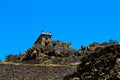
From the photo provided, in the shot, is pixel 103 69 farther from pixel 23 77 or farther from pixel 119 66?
pixel 23 77

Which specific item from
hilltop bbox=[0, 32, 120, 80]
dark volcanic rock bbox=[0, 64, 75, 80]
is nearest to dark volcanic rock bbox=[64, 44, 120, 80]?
hilltop bbox=[0, 32, 120, 80]

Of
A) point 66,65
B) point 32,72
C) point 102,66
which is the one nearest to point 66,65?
point 66,65

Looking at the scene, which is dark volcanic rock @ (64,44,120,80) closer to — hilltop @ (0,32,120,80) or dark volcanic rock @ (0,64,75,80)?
hilltop @ (0,32,120,80)

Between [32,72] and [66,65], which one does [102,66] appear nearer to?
[32,72]

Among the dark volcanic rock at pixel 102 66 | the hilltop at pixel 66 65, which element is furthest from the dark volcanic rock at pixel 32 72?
the dark volcanic rock at pixel 102 66

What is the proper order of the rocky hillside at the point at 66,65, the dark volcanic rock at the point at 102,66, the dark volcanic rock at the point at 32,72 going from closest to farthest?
1. the dark volcanic rock at the point at 102,66
2. the rocky hillside at the point at 66,65
3. the dark volcanic rock at the point at 32,72

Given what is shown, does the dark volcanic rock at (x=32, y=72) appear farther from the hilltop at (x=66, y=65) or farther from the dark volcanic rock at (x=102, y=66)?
the dark volcanic rock at (x=102, y=66)

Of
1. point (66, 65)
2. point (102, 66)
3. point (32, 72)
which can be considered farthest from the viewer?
point (66, 65)

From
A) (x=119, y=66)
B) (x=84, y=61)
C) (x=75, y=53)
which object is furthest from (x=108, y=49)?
(x=75, y=53)

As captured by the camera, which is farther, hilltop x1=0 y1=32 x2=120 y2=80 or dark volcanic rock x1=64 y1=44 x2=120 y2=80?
hilltop x1=0 y1=32 x2=120 y2=80

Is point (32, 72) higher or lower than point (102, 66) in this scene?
higher

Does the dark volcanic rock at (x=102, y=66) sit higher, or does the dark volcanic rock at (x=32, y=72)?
the dark volcanic rock at (x=32, y=72)

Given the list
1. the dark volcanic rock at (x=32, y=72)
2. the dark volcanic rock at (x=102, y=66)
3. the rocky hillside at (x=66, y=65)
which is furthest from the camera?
the dark volcanic rock at (x=32, y=72)

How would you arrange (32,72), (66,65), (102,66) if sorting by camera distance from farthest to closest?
(66,65) → (32,72) → (102,66)
